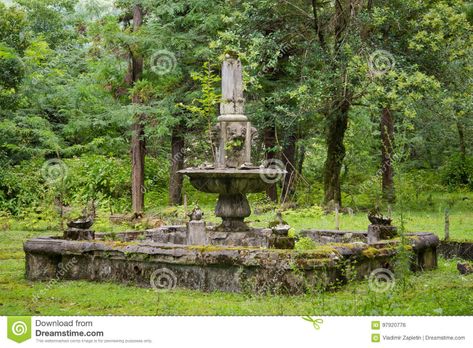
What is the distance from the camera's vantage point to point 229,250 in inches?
396

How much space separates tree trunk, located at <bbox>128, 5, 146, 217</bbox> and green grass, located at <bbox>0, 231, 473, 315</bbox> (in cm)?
1255

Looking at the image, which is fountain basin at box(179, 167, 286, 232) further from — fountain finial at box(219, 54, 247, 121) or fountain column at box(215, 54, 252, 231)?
fountain finial at box(219, 54, 247, 121)

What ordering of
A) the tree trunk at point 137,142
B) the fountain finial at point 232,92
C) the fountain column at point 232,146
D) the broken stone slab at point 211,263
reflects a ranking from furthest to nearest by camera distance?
the tree trunk at point 137,142, the fountain finial at point 232,92, the fountain column at point 232,146, the broken stone slab at point 211,263

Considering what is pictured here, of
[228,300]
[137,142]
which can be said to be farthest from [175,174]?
[228,300]

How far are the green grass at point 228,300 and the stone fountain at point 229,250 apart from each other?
0.90ft

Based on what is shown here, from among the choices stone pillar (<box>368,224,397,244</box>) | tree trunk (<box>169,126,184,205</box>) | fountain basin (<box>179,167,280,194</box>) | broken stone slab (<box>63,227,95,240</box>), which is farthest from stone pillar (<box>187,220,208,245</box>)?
tree trunk (<box>169,126,184,205</box>)

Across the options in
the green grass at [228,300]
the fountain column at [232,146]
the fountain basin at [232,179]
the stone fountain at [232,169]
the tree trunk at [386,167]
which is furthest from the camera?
the tree trunk at [386,167]

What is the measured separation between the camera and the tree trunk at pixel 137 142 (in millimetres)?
23641

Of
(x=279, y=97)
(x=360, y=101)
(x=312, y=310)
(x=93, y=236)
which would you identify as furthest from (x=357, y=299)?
(x=360, y=101)

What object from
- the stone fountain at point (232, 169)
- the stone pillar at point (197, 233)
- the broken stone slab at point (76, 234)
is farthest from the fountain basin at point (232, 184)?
the broken stone slab at point (76, 234)

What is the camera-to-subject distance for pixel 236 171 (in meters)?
12.0

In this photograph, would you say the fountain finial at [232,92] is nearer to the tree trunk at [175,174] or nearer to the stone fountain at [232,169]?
the stone fountain at [232,169]

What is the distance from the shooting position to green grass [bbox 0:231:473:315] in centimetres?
838

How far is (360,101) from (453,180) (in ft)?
25.8
